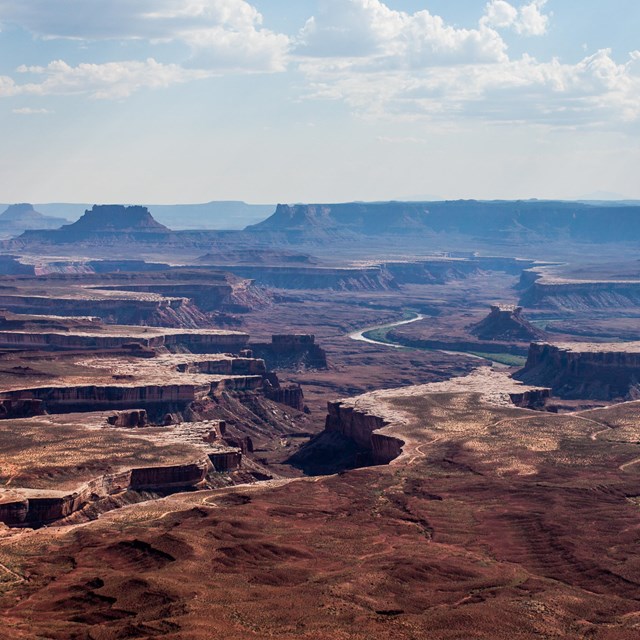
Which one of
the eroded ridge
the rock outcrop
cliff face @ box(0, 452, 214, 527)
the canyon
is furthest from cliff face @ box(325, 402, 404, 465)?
the rock outcrop

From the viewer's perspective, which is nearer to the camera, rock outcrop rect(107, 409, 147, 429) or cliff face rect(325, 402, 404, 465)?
cliff face rect(325, 402, 404, 465)

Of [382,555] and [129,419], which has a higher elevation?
[382,555]

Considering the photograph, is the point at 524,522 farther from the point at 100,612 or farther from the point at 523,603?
the point at 100,612

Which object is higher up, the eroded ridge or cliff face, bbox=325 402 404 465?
the eroded ridge

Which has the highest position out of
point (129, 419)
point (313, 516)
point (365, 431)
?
point (313, 516)

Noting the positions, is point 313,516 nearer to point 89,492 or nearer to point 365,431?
point 89,492

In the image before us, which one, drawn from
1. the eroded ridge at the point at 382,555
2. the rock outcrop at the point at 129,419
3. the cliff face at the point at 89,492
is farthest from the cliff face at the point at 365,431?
the rock outcrop at the point at 129,419

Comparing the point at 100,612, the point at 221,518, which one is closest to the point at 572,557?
the point at 221,518

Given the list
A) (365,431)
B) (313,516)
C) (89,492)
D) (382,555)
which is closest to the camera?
(382,555)

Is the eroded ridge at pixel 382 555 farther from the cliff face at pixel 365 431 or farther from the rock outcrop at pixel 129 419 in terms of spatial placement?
the rock outcrop at pixel 129 419

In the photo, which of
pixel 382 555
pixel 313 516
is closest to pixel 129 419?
pixel 313 516

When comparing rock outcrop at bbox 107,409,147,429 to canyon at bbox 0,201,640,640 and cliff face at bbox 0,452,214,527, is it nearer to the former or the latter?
canyon at bbox 0,201,640,640

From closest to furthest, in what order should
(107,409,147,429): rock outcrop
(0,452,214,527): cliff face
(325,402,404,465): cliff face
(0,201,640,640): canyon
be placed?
(0,201,640,640): canyon → (0,452,214,527): cliff face → (325,402,404,465): cliff face → (107,409,147,429): rock outcrop
